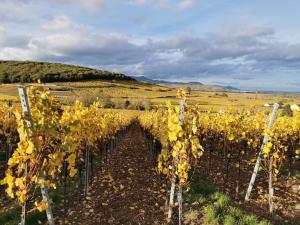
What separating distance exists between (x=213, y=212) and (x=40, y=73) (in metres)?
98.6

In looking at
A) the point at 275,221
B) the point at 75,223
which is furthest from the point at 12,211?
the point at 275,221

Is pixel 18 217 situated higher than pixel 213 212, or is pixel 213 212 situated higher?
pixel 213 212

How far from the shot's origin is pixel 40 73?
322 ft

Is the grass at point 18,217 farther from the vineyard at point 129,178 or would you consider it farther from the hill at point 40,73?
the hill at point 40,73

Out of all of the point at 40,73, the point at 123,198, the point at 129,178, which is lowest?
the point at 129,178

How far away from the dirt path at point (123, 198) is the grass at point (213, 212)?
0.72m

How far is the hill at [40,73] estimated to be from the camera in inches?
3447

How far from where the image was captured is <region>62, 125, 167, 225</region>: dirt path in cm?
742

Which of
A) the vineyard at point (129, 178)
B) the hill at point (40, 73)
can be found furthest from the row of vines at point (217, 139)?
the hill at point (40, 73)

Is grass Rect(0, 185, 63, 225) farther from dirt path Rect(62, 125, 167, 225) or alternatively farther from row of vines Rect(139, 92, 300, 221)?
row of vines Rect(139, 92, 300, 221)

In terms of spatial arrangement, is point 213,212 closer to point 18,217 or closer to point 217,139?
point 18,217

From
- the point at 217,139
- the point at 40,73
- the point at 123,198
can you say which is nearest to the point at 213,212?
the point at 123,198

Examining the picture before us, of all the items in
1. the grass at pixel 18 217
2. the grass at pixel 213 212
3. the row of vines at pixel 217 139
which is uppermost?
the row of vines at pixel 217 139

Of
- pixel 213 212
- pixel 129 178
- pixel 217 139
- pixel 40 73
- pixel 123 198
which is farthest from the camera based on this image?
pixel 40 73
